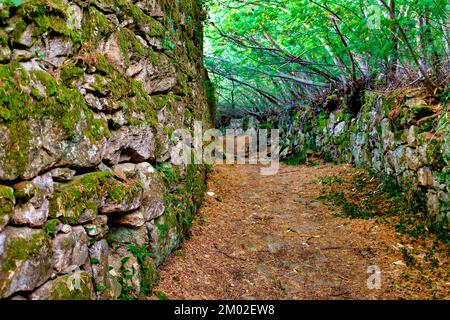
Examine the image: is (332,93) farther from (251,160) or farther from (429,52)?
(429,52)

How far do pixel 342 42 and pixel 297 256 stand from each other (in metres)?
5.17

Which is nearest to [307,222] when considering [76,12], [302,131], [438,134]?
[438,134]

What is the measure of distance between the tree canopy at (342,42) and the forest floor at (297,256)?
2.48 m

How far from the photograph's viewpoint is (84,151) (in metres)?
2.70

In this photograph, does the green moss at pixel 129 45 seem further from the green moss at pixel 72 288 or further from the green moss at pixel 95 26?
the green moss at pixel 72 288

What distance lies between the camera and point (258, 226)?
545 centimetres

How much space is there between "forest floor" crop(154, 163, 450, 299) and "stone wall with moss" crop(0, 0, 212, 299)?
48 cm

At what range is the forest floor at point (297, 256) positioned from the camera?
3533mm

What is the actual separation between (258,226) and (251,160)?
283 inches

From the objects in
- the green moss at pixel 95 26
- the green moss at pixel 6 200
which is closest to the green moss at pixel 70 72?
Result: the green moss at pixel 95 26

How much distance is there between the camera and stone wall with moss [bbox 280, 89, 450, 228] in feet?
14.8

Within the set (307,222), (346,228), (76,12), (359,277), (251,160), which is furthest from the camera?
(251,160)

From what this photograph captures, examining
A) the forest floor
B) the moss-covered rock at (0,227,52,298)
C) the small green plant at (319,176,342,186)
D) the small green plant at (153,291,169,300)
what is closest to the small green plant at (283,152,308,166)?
the small green plant at (319,176,342,186)
